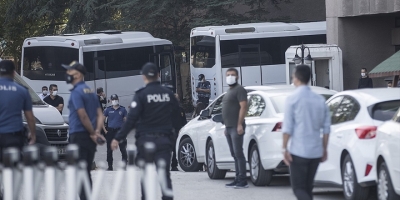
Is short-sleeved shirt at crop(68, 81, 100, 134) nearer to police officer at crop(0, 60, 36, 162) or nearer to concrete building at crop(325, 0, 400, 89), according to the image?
police officer at crop(0, 60, 36, 162)

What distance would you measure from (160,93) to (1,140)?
2.04 metres

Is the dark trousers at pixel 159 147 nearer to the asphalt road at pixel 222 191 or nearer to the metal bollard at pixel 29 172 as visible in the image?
the metal bollard at pixel 29 172

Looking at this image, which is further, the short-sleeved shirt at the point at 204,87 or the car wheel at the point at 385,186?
the short-sleeved shirt at the point at 204,87

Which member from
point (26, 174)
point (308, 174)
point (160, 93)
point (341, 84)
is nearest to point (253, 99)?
point (160, 93)

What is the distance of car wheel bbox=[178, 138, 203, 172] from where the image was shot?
1734 cm

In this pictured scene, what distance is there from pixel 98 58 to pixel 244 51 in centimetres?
582

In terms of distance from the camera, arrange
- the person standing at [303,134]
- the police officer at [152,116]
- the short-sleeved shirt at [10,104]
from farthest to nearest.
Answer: the short-sleeved shirt at [10,104]
the police officer at [152,116]
the person standing at [303,134]

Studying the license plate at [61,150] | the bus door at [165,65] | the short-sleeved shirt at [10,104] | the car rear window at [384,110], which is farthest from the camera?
the bus door at [165,65]

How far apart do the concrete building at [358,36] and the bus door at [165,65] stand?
5937 mm

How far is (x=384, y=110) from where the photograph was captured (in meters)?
10.7

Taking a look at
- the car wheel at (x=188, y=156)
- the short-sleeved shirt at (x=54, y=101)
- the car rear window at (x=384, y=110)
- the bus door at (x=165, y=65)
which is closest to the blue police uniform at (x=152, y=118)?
the car rear window at (x=384, y=110)

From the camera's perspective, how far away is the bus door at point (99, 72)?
2952 centimetres

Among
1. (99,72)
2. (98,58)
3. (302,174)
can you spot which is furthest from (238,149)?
(99,72)

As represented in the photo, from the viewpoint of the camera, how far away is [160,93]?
31.0 ft
